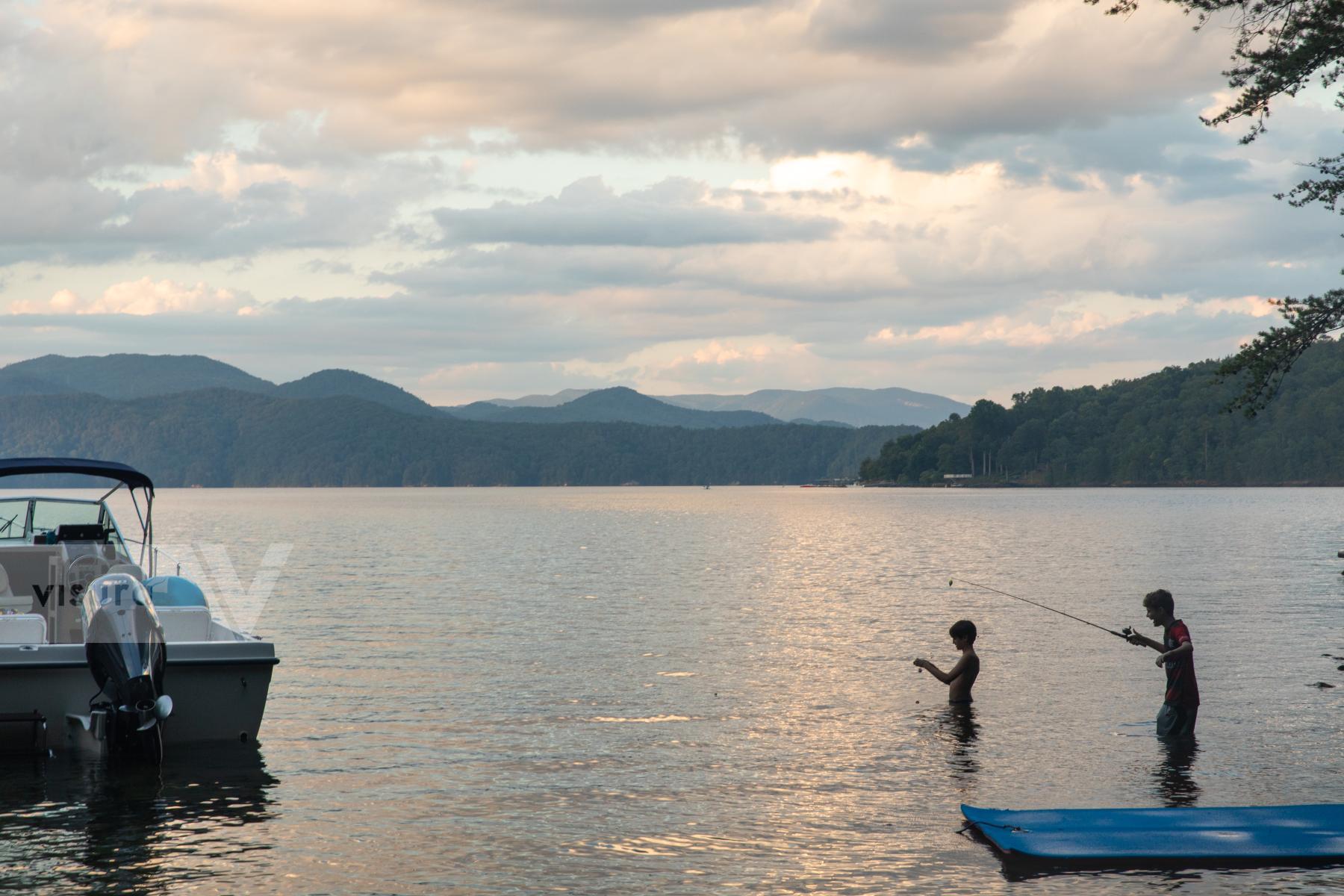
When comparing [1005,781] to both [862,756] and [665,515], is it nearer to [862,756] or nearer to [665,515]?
[862,756]

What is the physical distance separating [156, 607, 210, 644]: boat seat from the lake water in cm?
164

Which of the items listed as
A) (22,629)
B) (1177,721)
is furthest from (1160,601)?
(22,629)

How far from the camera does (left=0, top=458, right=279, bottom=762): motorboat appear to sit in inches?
624

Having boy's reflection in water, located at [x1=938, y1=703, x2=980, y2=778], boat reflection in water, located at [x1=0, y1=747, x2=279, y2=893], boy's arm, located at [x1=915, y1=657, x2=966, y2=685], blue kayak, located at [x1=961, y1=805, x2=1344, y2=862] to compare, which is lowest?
boat reflection in water, located at [x1=0, y1=747, x2=279, y2=893]

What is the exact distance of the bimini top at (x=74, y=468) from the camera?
19609 millimetres

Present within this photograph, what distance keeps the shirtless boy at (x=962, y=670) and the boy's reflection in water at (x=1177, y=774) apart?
3.27m

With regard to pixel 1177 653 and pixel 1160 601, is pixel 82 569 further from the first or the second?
pixel 1177 653

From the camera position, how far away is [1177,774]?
666 inches

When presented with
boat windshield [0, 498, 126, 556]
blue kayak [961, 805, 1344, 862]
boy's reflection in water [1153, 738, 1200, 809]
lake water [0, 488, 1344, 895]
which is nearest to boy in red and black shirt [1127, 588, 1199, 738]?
boy's reflection in water [1153, 738, 1200, 809]

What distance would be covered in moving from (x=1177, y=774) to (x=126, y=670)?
1294 centimetres

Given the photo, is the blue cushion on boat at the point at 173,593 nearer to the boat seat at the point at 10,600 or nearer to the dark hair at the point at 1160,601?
the boat seat at the point at 10,600

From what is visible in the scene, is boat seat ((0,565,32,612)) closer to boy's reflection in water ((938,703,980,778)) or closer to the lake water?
the lake water

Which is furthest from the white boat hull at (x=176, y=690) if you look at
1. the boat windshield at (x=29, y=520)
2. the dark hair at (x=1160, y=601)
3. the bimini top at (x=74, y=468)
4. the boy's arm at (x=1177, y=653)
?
the boy's arm at (x=1177, y=653)

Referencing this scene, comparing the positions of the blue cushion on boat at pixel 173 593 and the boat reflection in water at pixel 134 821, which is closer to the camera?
the boat reflection in water at pixel 134 821
